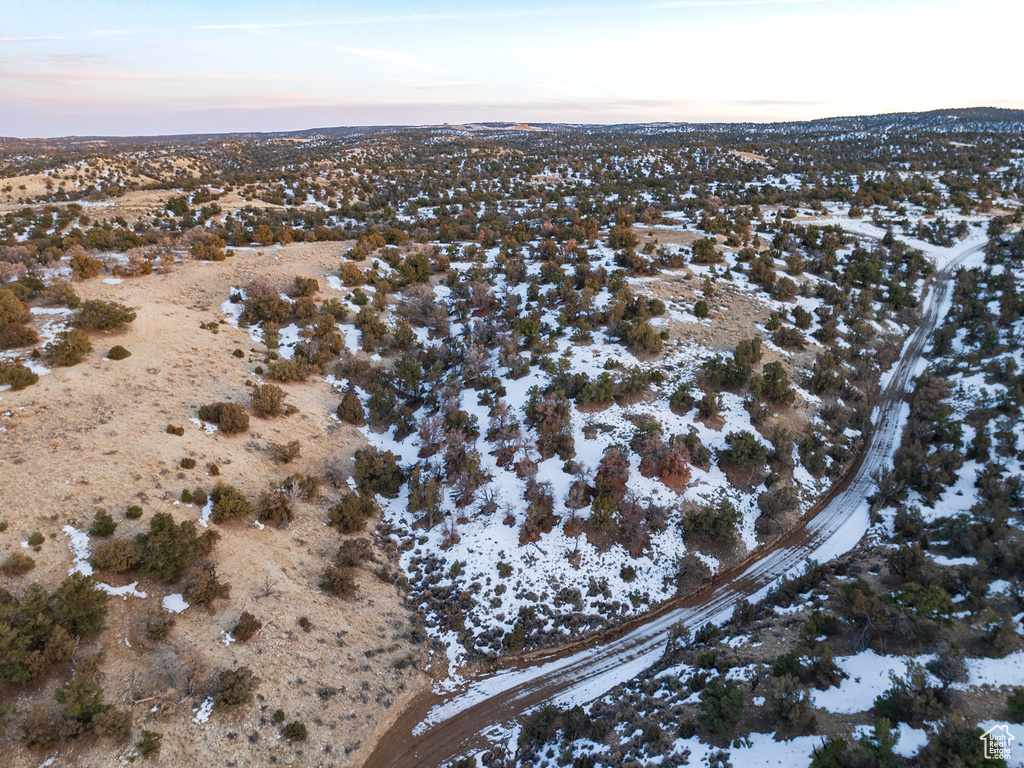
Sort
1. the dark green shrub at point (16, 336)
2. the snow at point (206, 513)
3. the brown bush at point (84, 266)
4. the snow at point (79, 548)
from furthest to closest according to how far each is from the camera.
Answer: the brown bush at point (84, 266)
the dark green shrub at point (16, 336)
the snow at point (206, 513)
the snow at point (79, 548)

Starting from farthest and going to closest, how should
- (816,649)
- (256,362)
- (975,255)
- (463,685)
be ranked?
1. (975,255)
2. (256,362)
3. (463,685)
4. (816,649)

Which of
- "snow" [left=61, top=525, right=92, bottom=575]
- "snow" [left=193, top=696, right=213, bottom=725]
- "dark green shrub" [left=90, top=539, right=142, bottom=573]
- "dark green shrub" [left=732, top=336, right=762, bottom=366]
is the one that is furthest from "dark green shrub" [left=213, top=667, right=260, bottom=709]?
"dark green shrub" [left=732, top=336, right=762, bottom=366]

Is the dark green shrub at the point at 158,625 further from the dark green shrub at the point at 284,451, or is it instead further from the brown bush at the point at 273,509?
the dark green shrub at the point at 284,451

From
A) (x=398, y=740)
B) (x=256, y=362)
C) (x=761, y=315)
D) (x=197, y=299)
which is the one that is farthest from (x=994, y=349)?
(x=197, y=299)

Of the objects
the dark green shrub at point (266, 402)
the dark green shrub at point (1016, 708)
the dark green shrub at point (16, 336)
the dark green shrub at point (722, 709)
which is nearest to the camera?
the dark green shrub at point (1016, 708)

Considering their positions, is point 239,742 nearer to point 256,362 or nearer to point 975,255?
point 256,362

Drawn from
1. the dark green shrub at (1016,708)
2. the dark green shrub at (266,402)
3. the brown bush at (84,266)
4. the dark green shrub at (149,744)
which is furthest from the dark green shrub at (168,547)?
the dark green shrub at (1016,708)

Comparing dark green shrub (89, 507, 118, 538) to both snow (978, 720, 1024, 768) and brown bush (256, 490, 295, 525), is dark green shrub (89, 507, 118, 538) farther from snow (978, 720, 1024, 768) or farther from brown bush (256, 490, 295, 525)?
snow (978, 720, 1024, 768)
